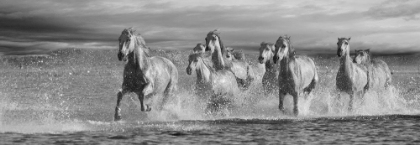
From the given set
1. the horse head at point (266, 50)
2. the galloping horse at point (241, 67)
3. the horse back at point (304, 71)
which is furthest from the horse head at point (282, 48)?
the galloping horse at point (241, 67)

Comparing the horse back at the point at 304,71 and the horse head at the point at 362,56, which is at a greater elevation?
the horse head at the point at 362,56

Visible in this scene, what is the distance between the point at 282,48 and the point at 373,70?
570cm

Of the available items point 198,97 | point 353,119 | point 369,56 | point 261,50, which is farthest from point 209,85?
point 369,56

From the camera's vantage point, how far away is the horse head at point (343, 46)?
1990 cm

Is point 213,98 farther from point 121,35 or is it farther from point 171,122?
point 121,35

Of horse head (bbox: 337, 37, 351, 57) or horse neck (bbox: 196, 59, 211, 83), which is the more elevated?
horse head (bbox: 337, 37, 351, 57)

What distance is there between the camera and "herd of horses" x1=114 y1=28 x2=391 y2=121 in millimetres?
17078

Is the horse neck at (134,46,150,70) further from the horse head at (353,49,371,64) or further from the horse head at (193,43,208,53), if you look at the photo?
the horse head at (353,49,371,64)

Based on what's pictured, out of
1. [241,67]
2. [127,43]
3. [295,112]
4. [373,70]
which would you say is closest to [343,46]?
[295,112]

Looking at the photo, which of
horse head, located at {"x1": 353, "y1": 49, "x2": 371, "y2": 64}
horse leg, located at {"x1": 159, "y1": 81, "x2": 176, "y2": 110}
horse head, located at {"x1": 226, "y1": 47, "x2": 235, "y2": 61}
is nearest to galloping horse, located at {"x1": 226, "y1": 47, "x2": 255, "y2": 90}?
horse head, located at {"x1": 226, "y1": 47, "x2": 235, "y2": 61}

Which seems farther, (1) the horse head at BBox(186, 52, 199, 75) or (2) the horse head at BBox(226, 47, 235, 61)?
(2) the horse head at BBox(226, 47, 235, 61)

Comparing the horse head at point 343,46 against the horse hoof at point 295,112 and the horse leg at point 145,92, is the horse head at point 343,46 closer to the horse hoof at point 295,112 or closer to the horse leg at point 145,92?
the horse hoof at point 295,112

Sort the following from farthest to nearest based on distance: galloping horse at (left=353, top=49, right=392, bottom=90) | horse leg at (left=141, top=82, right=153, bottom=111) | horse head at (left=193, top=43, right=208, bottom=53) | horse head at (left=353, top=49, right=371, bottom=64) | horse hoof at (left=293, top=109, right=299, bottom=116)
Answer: horse head at (left=353, top=49, right=371, bottom=64) < galloping horse at (left=353, top=49, right=392, bottom=90) < horse head at (left=193, top=43, right=208, bottom=53) < horse hoof at (left=293, top=109, right=299, bottom=116) < horse leg at (left=141, top=82, right=153, bottom=111)

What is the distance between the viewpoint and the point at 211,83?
18.1 meters
